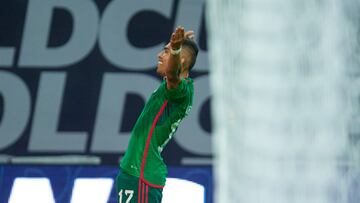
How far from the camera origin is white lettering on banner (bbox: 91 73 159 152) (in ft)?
18.1

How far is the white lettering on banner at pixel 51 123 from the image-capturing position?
5473 millimetres

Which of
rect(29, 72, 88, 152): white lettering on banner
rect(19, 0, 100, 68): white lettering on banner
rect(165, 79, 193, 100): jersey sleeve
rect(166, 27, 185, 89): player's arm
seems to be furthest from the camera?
rect(19, 0, 100, 68): white lettering on banner

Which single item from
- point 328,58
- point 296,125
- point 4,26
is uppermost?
point 4,26

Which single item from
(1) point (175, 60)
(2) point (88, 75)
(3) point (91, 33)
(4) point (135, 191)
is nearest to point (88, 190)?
(2) point (88, 75)

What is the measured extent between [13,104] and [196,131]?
1440mm

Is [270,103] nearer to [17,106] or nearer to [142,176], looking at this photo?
[142,176]

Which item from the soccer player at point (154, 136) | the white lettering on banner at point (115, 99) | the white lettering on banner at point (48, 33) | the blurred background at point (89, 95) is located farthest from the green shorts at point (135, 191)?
Result: the white lettering on banner at point (48, 33)

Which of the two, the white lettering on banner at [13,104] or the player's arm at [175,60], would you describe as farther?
the white lettering on banner at [13,104]

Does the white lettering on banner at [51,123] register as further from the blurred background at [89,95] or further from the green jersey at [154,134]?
the green jersey at [154,134]

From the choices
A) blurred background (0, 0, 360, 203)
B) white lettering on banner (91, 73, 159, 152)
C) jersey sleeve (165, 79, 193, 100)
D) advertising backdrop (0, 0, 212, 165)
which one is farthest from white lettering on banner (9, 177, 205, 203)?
jersey sleeve (165, 79, 193, 100)

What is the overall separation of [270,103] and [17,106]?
3893mm

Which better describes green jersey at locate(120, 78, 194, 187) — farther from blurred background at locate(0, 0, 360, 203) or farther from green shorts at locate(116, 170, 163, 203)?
blurred background at locate(0, 0, 360, 203)

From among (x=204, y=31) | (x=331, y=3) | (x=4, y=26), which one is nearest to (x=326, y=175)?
(x=331, y=3)

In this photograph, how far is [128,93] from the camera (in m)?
5.62
